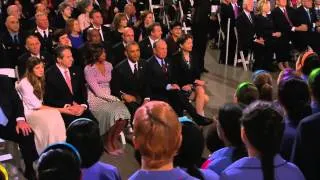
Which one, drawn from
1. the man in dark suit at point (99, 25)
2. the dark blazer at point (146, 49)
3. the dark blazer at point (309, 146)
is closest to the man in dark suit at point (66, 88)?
the dark blazer at point (146, 49)

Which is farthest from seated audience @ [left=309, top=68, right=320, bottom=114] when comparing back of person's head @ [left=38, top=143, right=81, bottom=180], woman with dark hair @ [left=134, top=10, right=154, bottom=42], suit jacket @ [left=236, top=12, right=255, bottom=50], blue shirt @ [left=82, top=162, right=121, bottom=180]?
suit jacket @ [left=236, top=12, right=255, bottom=50]

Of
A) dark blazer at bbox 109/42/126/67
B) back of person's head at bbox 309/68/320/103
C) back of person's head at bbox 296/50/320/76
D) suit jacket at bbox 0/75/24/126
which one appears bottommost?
suit jacket at bbox 0/75/24/126

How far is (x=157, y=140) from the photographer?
1799mm

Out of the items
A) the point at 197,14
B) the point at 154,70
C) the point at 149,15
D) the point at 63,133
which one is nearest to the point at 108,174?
the point at 63,133

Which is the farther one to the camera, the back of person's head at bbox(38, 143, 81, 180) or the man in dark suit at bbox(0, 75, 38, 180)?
the man in dark suit at bbox(0, 75, 38, 180)

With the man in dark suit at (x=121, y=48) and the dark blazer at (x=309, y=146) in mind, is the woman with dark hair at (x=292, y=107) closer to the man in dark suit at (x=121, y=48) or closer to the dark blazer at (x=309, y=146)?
the dark blazer at (x=309, y=146)

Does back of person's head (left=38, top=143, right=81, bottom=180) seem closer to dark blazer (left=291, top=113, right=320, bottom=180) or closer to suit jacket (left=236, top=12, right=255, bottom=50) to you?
dark blazer (left=291, top=113, right=320, bottom=180)

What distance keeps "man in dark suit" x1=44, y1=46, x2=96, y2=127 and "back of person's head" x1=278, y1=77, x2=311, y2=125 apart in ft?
9.05

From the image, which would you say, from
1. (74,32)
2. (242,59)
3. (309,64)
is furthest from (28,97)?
(242,59)

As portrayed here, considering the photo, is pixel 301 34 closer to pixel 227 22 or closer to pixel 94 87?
pixel 227 22

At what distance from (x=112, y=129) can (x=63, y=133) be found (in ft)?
2.18

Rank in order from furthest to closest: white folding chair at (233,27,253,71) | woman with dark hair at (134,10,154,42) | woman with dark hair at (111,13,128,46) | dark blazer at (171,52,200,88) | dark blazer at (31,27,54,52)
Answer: white folding chair at (233,27,253,71), woman with dark hair at (134,10,154,42), woman with dark hair at (111,13,128,46), dark blazer at (31,27,54,52), dark blazer at (171,52,200,88)

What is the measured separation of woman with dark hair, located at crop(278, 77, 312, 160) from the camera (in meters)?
2.64

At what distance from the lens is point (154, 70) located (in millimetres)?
5805
